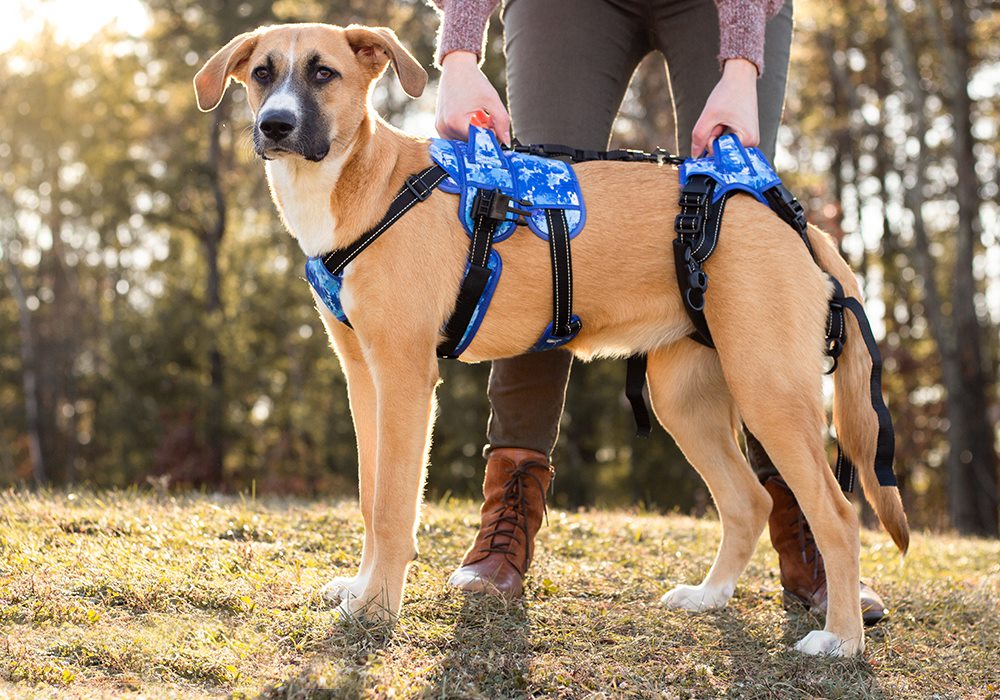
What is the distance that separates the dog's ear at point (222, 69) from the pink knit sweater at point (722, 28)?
0.78 meters

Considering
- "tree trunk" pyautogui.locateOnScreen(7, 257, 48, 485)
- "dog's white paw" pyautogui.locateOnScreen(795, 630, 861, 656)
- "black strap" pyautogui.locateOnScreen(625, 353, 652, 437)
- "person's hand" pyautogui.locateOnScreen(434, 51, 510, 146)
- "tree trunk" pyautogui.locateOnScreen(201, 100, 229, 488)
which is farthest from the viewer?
"tree trunk" pyautogui.locateOnScreen(7, 257, 48, 485)

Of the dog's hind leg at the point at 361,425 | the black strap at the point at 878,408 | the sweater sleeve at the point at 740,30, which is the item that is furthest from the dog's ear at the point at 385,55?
the black strap at the point at 878,408

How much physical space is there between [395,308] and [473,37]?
129 centimetres

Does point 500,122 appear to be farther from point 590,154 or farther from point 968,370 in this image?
point 968,370

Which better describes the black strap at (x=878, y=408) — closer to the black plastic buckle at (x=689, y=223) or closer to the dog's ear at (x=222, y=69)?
the black plastic buckle at (x=689, y=223)

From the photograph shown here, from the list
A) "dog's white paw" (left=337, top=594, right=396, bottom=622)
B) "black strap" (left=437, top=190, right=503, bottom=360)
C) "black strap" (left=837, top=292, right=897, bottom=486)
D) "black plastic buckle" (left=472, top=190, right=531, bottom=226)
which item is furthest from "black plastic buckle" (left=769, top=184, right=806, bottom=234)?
"dog's white paw" (left=337, top=594, right=396, bottom=622)

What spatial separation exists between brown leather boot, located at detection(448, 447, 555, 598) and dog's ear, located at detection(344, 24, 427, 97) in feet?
5.16

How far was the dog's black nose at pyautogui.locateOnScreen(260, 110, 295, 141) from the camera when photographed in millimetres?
3492

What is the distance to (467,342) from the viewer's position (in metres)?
3.78

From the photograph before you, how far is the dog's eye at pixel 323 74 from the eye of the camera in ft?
12.1

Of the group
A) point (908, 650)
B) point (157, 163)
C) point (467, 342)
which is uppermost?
point (157, 163)

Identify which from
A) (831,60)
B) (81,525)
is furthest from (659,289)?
(831,60)

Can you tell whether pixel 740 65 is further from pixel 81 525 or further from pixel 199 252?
pixel 199 252

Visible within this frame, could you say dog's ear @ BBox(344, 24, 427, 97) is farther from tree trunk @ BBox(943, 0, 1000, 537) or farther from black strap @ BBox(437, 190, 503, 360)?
tree trunk @ BBox(943, 0, 1000, 537)
